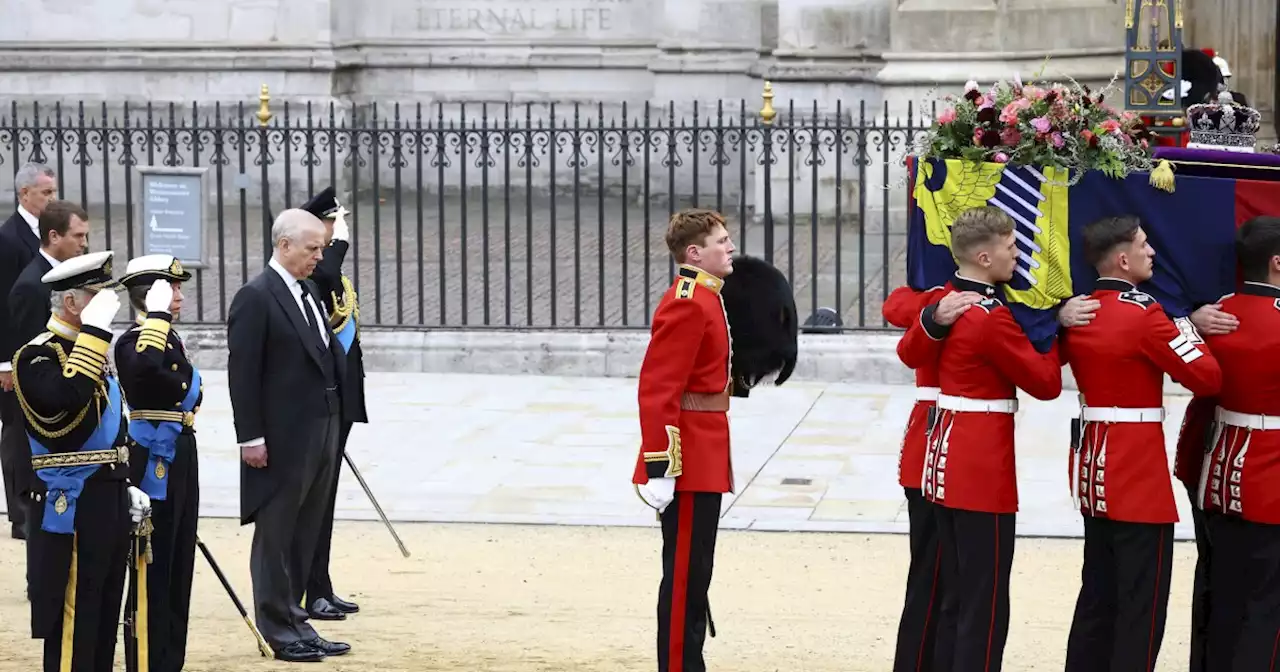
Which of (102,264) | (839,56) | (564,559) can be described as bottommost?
(564,559)

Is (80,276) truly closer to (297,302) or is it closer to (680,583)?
(297,302)

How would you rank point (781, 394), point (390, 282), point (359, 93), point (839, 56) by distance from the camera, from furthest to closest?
point (359, 93) → point (839, 56) → point (390, 282) → point (781, 394)

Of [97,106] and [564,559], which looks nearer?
[564,559]

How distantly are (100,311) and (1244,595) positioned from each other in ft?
12.2

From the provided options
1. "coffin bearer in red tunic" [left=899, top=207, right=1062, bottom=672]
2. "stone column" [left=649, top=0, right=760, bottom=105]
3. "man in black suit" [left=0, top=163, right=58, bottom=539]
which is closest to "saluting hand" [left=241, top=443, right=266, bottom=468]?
"man in black suit" [left=0, top=163, right=58, bottom=539]

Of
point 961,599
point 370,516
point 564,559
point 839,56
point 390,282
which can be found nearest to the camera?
point 961,599

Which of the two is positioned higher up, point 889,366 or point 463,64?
Answer: point 463,64

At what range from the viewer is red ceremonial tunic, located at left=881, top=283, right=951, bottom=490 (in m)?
6.84

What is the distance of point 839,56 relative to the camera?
2084cm

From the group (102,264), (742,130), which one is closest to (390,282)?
(742,130)

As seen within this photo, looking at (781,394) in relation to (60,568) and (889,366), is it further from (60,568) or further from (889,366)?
(60,568)

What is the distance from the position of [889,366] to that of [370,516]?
179 inches

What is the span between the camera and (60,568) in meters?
6.60

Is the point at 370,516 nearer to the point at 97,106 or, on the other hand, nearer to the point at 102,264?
the point at 102,264
